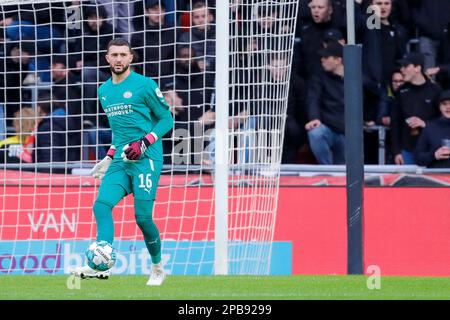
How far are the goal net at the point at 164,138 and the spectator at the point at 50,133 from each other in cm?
2

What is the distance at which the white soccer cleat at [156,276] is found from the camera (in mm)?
11242

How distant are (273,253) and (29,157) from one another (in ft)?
10.9

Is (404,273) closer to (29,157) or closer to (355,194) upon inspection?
(355,194)

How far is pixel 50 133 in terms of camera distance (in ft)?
51.1

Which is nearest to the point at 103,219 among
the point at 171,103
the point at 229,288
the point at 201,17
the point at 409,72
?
the point at 229,288

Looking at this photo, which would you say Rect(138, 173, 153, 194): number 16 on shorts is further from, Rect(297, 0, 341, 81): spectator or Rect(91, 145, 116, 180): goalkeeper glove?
Rect(297, 0, 341, 81): spectator

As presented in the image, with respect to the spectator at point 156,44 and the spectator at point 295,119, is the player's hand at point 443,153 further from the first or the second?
the spectator at point 156,44

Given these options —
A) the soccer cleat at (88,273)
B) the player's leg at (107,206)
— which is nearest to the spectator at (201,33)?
the player's leg at (107,206)

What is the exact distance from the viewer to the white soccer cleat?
36.9 ft

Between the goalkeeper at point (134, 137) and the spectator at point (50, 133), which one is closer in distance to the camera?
the goalkeeper at point (134, 137)

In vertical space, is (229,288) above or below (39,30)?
below

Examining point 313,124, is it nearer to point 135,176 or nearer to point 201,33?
point 201,33

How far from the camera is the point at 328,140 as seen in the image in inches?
640

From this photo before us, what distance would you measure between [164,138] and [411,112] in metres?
3.30
